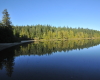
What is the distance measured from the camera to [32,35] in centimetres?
8688

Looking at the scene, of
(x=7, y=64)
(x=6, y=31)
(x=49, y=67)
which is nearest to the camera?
(x=49, y=67)

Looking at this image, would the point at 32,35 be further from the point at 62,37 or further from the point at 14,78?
the point at 14,78

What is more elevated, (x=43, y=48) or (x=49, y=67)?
(x=49, y=67)

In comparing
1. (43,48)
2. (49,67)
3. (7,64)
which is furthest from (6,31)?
(49,67)

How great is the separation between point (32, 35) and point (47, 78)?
82.7 metres

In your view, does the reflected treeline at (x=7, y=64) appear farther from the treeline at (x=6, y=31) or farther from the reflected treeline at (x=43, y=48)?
the treeline at (x=6, y=31)

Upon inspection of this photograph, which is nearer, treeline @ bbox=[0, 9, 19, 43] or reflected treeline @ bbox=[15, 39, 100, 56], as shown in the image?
reflected treeline @ bbox=[15, 39, 100, 56]

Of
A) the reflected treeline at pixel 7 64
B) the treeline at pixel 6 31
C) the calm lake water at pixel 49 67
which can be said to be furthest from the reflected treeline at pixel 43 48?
the treeline at pixel 6 31

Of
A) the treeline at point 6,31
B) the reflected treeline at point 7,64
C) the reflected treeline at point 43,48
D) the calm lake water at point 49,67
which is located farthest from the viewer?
the treeline at point 6,31

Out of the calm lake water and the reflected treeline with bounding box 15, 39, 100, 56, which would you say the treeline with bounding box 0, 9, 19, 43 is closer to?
the reflected treeline with bounding box 15, 39, 100, 56

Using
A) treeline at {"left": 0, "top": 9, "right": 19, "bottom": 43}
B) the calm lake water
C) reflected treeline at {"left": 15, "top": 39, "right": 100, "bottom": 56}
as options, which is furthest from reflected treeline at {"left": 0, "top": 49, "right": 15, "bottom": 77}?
treeline at {"left": 0, "top": 9, "right": 19, "bottom": 43}

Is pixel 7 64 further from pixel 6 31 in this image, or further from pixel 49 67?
pixel 6 31

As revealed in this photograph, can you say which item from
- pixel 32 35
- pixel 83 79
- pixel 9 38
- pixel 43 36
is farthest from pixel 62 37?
pixel 83 79

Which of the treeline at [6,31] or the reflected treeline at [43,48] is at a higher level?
the treeline at [6,31]
